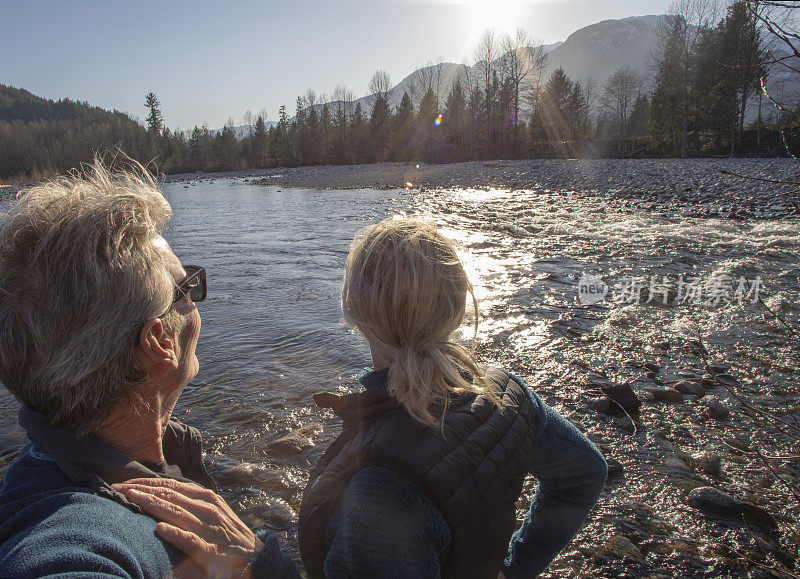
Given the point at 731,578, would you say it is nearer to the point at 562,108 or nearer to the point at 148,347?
the point at 148,347

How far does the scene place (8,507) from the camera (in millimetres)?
1053

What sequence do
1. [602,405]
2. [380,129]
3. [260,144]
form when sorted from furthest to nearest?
[260,144] < [380,129] < [602,405]

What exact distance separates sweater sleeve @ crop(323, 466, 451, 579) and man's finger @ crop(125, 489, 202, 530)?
382 mm

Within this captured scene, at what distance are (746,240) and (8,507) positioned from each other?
39.2 ft

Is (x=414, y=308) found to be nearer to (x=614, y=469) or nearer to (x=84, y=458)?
(x=84, y=458)

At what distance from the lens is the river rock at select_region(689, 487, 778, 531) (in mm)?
2693

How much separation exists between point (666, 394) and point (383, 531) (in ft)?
12.1

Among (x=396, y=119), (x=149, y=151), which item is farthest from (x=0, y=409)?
(x=149, y=151)

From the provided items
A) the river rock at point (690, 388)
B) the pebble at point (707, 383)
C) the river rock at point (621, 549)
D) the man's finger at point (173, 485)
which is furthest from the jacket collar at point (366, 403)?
the pebble at point (707, 383)

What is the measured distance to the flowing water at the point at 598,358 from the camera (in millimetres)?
2773

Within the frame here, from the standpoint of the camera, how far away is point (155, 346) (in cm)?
140

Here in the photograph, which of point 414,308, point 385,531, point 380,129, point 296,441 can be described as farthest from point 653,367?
point 380,129

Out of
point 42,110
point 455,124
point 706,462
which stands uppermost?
point 42,110

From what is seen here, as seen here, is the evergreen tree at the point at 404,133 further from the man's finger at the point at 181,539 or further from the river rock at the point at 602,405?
the man's finger at the point at 181,539
